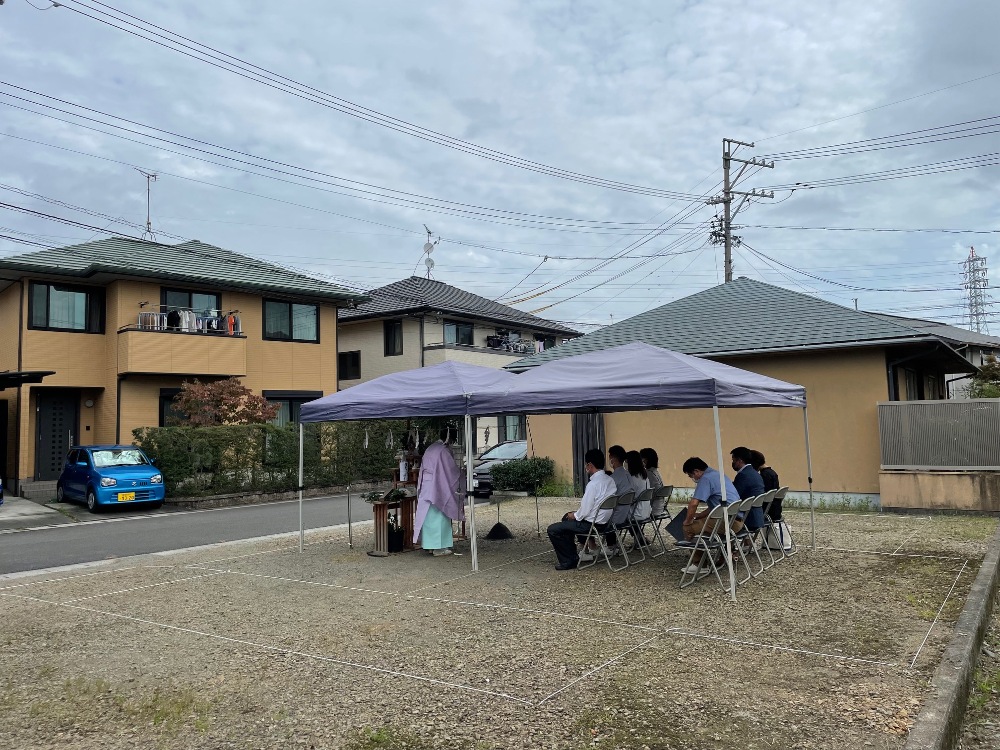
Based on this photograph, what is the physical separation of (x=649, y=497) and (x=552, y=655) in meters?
3.74

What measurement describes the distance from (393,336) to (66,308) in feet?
40.5

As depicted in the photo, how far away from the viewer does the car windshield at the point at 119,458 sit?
56.3 feet

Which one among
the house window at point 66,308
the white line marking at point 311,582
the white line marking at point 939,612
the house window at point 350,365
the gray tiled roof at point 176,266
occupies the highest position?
the gray tiled roof at point 176,266

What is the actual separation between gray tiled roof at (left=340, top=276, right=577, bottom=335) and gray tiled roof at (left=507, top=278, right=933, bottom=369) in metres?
Result: 12.0

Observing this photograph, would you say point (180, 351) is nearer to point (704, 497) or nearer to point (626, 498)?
point (626, 498)

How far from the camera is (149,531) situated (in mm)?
13766

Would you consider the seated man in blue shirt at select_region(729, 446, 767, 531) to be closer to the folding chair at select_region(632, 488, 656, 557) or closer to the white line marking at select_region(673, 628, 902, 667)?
the folding chair at select_region(632, 488, 656, 557)

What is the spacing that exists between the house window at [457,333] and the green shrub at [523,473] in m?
13.8

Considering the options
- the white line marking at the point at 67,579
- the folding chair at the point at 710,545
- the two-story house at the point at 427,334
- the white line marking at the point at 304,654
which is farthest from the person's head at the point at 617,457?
the two-story house at the point at 427,334

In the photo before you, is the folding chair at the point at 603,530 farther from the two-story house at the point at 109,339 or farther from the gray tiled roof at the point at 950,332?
the two-story house at the point at 109,339

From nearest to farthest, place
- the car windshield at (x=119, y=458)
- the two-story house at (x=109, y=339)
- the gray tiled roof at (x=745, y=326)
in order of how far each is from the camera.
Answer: the gray tiled roof at (x=745, y=326) → the car windshield at (x=119, y=458) → the two-story house at (x=109, y=339)

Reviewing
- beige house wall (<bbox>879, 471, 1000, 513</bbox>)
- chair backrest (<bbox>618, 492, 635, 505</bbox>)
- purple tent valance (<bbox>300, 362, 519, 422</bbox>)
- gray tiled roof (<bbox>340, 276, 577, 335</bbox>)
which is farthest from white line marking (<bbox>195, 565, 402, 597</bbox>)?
gray tiled roof (<bbox>340, 276, 577, 335</bbox>)

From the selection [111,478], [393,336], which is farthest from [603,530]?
[393,336]

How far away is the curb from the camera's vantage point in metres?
3.83
